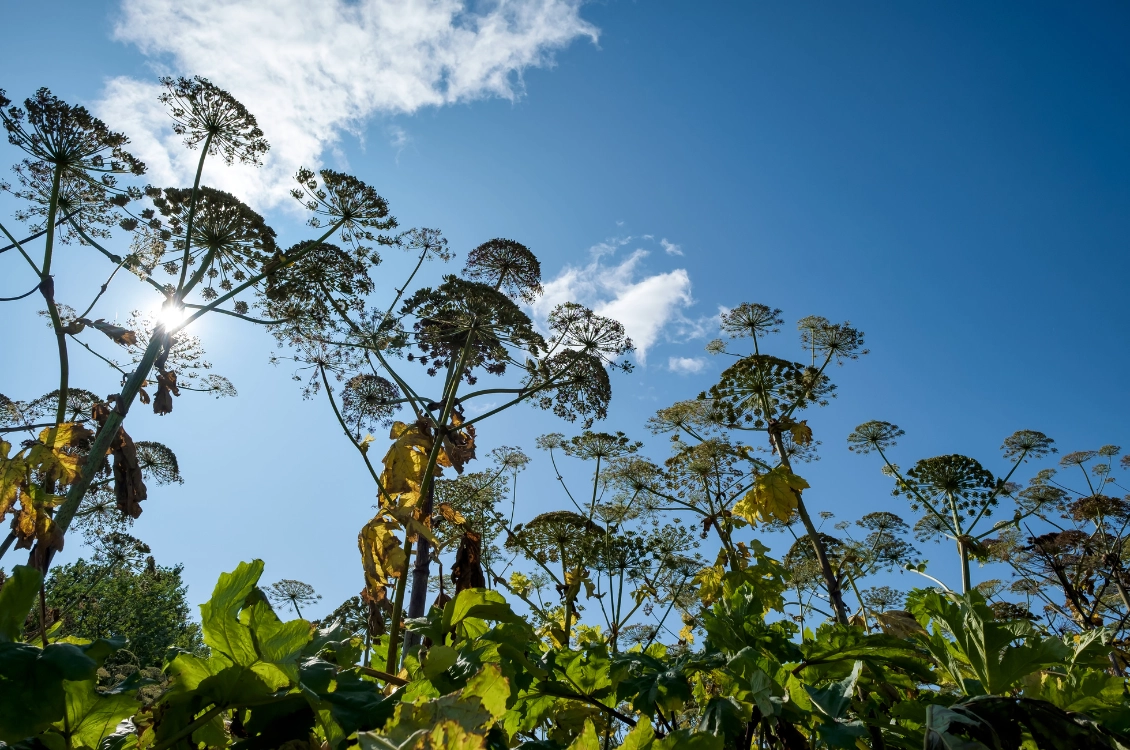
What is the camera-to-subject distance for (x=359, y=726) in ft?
3.63

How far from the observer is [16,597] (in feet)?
3.90

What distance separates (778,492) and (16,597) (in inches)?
243

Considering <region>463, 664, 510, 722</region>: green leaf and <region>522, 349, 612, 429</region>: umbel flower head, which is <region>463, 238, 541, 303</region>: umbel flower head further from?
<region>463, 664, 510, 722</region>: green leaf

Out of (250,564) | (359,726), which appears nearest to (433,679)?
(359,726)

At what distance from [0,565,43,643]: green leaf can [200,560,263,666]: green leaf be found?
309 millimetres

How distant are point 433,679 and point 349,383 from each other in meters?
5.24

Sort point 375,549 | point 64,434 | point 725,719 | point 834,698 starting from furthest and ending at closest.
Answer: point 64,434
point 375,549
point 725,719
point 834,698

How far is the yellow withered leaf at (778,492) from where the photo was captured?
6.33m

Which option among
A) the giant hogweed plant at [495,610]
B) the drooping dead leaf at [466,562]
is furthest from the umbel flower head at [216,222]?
the drooping dead leaf at [466,562]

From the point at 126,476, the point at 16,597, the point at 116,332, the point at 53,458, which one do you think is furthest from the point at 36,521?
the point at 16,597

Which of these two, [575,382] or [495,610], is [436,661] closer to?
[495,610]

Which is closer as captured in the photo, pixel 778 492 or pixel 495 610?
pixel 495 610

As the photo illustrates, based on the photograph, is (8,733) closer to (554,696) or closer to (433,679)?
(433,679)

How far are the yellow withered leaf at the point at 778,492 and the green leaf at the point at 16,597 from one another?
6098 mm
